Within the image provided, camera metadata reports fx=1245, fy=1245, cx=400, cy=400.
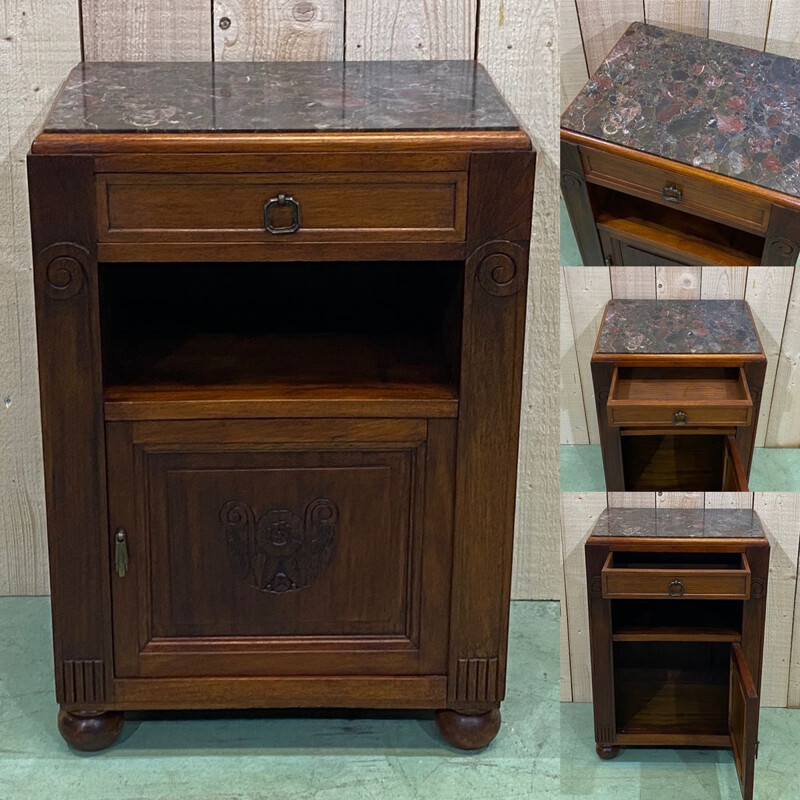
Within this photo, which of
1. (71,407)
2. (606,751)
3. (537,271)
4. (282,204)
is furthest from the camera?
(537,271)

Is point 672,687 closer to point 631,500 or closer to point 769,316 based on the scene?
point 631,500

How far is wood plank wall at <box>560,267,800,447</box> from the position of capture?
5.82ft

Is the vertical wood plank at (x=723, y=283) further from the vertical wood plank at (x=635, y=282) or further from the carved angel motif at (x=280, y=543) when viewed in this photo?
the carved angel motif at (x=280, y=543)

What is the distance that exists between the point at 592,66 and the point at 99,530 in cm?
98

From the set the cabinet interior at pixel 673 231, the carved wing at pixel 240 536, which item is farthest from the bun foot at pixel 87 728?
the cabinet interior at pixel 673 231

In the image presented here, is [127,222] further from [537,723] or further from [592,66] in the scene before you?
[537,723]

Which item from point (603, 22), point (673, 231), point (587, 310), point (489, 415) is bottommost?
point (489, 415)

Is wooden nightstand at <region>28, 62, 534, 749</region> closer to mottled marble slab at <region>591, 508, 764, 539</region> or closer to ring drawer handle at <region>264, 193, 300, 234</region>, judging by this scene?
ring drawer handle at <region>264, 193, 300, 234</region>

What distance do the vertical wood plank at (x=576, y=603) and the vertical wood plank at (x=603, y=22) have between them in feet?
2.29

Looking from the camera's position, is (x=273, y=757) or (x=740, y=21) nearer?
(x=740, y=21)

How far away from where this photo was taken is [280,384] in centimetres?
181

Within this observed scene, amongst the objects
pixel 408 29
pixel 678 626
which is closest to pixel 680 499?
pixel 678 626

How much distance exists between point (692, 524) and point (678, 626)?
0.22 meters

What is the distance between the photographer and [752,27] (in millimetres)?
1676
